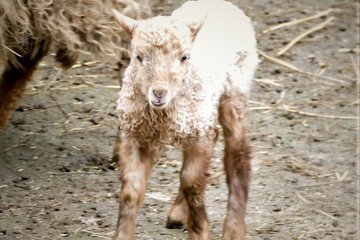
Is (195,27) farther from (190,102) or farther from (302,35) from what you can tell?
(302,35)

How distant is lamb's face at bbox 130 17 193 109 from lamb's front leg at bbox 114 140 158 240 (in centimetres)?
36

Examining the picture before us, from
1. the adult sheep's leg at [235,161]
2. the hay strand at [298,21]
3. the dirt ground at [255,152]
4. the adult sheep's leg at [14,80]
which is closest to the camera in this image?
the adult sheep's leg at [235,161]

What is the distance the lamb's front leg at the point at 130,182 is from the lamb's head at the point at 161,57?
13.5 inches

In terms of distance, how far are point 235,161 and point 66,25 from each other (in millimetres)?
1264

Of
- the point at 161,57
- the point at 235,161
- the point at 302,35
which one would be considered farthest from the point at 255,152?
the point at 161,57

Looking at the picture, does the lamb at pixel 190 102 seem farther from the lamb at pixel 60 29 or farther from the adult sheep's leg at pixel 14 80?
the adult sheep's leg at pixel 14 80

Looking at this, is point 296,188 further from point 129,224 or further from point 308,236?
point 129,224

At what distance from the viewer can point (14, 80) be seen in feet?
21.5

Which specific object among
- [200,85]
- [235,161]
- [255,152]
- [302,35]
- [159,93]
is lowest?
[255,152]

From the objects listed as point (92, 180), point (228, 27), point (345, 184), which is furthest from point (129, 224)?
point (345, 184)

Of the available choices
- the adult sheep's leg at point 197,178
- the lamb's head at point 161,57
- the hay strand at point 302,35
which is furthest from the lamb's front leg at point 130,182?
the hay strand at point 302,35

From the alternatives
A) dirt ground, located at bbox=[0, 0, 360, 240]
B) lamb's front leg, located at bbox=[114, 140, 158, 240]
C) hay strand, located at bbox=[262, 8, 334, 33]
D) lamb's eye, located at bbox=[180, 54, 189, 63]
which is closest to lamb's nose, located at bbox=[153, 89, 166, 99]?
lamb's eye, located at bbox=[180, 54, 189, 63]

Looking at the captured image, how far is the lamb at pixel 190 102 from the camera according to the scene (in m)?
4.56

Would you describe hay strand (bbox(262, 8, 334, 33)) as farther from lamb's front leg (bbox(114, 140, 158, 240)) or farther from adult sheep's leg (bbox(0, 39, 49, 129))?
lamb's front leg (bbox(114, 140, 158, 240))
